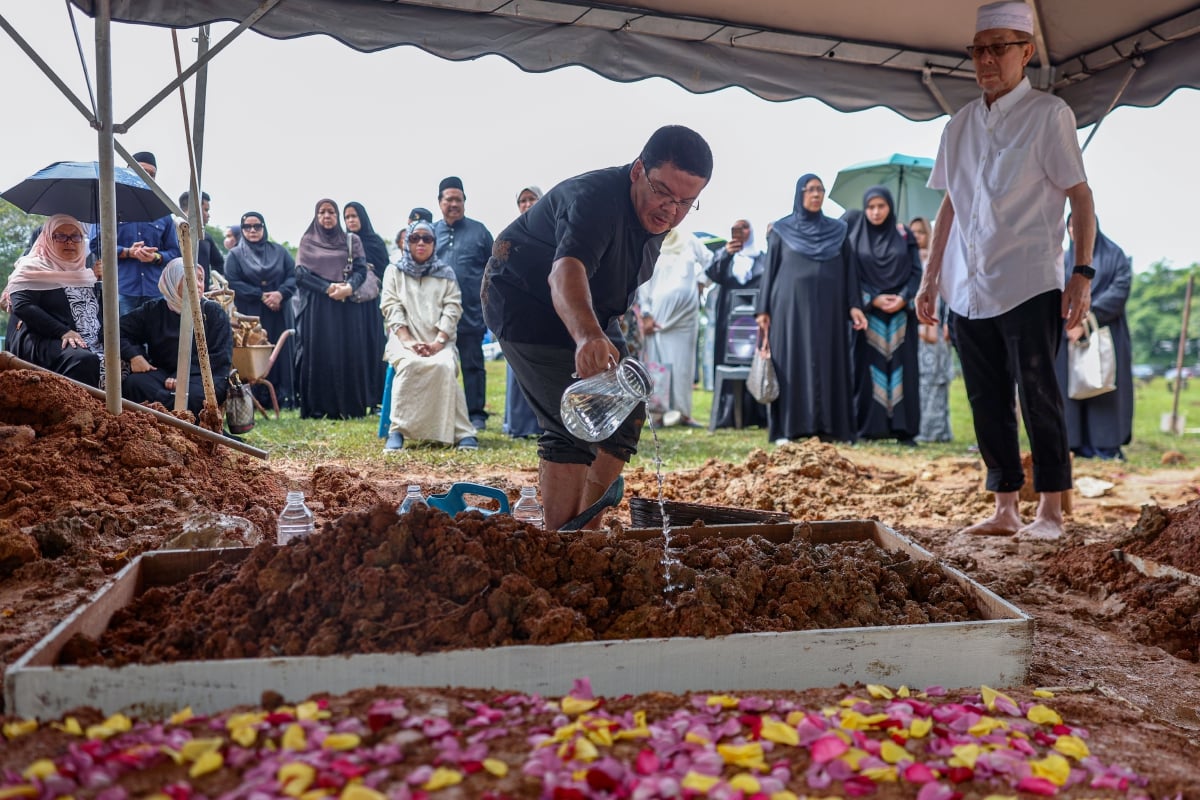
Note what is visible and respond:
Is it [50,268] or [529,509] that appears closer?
[529,509]

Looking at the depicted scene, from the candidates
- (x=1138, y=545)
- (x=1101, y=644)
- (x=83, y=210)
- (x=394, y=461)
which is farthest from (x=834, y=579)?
(x=83, y=210)

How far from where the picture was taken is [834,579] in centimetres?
213

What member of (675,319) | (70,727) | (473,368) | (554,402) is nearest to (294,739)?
(70,727)

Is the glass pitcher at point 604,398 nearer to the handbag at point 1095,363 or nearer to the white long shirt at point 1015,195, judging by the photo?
the white long shirt at point 1015,195

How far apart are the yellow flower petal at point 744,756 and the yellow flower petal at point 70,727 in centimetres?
101

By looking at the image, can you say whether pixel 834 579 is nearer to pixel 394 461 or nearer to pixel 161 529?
pixel 161 529

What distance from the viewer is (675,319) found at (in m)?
9.77

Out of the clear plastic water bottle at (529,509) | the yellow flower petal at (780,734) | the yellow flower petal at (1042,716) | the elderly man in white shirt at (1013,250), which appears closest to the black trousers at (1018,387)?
the elderly man in white shirt at (1013,250)

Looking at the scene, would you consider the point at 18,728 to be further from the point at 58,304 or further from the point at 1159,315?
the point at 1159,315

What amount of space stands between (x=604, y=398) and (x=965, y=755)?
1306 millimetres

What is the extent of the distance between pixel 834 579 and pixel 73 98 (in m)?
3.20

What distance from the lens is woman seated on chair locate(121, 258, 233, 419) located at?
5254 mm

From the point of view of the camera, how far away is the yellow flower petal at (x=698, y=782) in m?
1.34

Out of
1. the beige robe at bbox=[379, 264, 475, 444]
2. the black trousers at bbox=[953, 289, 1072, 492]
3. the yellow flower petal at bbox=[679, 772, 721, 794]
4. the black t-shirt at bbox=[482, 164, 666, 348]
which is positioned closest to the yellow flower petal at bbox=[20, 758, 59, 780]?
the yellow flower petal at bbox=[679, 772, 721, 794]
